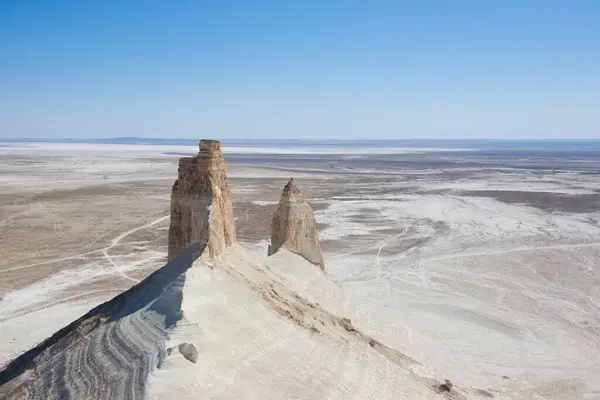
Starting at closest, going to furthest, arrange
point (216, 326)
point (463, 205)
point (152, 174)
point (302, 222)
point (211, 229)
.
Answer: point (216, 326) < point (211, 229) < point (302, 222) < point (463, 205) < point (152, 174)

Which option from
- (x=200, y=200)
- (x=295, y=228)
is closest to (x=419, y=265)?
(x=295, y=228)

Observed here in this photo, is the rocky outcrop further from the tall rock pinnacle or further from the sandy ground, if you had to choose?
the tall rock pinnacle

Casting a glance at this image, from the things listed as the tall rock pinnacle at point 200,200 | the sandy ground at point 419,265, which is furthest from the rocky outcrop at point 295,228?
the tall rock pinnacle at point 200,200

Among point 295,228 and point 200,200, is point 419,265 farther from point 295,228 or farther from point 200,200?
point 200,200

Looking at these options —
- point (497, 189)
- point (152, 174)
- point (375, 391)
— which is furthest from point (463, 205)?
point (152, 174)

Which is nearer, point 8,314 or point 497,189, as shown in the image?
point 8,314

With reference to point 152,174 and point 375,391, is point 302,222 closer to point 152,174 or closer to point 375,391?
point 375,391

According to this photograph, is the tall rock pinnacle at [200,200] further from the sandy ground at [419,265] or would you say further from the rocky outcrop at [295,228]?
the rocky outcrop at [295,228]
